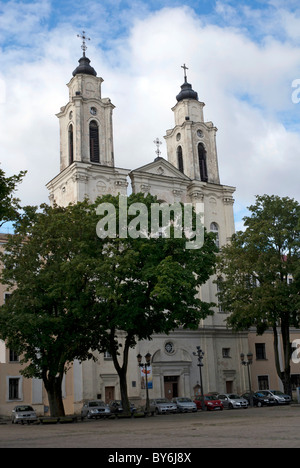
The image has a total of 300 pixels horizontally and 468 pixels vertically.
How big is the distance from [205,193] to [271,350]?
653 inches

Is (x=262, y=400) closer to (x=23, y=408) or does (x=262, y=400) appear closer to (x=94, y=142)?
(x=23, y=408)

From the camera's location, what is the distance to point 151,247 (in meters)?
29.8

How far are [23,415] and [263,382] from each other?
85.1 ft

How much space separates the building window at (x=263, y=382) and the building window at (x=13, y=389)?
23.0 metres

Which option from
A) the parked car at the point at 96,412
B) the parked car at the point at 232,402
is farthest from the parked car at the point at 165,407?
the parked car at the point at 232,402

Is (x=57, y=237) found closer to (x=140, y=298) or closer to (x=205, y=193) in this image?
(x=140, y=298)

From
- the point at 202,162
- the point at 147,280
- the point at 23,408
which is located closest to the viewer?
the point at 147,280

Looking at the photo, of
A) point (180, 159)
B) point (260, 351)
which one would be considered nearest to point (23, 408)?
point (260, 351)

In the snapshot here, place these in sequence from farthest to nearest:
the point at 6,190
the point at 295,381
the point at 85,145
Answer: the point at 295,381 < the point at 85,145 < the point at 6,190

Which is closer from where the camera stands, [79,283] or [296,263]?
[79,283]

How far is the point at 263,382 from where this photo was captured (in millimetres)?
52125

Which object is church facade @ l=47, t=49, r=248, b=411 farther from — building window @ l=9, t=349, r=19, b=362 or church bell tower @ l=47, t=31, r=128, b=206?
building window @ l=9, t=349, r=19, b=362
